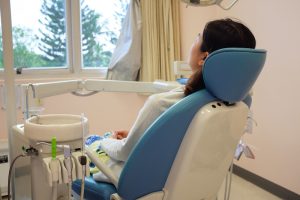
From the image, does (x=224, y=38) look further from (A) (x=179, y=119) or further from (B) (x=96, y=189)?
(B) (x=96, y=189)

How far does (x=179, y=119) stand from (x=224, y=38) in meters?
0.36

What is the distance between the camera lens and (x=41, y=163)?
1.05 meters

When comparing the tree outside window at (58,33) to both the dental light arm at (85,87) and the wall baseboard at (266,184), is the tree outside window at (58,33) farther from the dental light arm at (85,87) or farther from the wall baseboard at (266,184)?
the wall baseboard at (266,184)

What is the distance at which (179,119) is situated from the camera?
3.29 feet

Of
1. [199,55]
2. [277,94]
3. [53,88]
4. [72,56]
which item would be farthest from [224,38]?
[72,56]

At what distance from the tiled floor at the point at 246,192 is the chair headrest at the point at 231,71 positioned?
1611 mm

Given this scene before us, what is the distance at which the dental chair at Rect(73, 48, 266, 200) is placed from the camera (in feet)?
3.17

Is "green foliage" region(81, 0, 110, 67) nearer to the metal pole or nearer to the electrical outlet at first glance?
the electrical outlet

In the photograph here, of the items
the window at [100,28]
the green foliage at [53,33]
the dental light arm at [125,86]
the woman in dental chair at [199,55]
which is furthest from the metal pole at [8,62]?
the window at [100,28]

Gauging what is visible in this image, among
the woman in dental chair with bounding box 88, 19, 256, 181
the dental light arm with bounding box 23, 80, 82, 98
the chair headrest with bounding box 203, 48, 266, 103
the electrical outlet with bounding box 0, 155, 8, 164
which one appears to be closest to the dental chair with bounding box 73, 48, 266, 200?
the chair headrest with bounding box 203, 48, 266, 103

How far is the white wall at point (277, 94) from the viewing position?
7.30ft

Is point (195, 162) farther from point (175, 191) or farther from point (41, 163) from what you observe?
point (41, 163)

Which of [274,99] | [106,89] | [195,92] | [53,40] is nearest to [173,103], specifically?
[195,92]

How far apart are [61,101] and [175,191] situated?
6.58 ft
